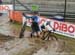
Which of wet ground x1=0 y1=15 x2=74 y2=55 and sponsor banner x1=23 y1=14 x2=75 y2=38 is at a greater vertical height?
sponsor banner x1=23 y1=14 x2=75 y2=38

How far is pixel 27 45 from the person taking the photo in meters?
15.1

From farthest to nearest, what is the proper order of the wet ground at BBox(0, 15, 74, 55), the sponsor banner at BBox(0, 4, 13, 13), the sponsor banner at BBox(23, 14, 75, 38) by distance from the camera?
1. the sponsor banner at BBox(0, 4, 13, 13)
2. the sponsor banner at BBox(23, 14, 75, 38)
3. the wet ground at BBox(0, 15, 74, 55)

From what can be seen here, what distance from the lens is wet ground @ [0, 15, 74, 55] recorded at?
13549mm

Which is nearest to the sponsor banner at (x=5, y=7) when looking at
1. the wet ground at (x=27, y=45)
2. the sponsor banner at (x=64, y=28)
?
the wet ground at (x=27, y=45)

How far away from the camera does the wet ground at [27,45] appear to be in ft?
44.5

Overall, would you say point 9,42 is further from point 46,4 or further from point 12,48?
point 46,4

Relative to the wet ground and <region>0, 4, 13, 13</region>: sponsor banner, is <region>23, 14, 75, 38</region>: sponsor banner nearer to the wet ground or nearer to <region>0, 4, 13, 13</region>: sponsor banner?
the wet ground

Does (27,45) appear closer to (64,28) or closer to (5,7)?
(64,28)

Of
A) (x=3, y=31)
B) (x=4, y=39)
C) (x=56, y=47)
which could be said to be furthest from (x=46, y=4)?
(x=56, y=47)

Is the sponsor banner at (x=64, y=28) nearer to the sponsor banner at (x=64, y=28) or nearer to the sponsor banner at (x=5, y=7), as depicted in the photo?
the sponsor banner at (x=64, y=28)

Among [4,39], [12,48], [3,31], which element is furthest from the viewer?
[3,31]

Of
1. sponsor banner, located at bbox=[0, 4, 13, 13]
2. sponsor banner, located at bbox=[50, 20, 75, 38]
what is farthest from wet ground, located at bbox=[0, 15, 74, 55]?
sponsor banner, located at bbox=[0, 4, 13, 13]

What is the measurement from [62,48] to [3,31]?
6.19 m

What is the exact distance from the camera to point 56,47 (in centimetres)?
1464
